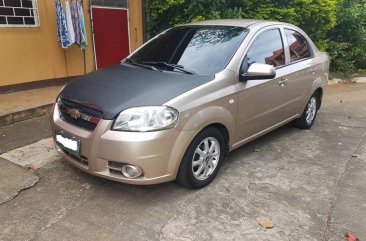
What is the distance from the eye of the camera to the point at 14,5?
21.3 feet

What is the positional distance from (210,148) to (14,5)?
491 centimetres

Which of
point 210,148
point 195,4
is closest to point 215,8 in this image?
point 195,4

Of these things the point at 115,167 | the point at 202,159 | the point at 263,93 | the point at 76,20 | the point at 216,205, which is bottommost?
the point at 216,205

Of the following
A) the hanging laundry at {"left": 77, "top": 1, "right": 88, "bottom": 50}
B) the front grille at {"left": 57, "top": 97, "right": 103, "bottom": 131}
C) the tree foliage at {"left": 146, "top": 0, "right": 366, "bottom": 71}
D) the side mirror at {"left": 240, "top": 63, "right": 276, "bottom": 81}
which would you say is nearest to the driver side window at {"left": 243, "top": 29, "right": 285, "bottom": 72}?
the side mirror at {"left": 240, "top": 63, "right": 276, "bottom": 81}

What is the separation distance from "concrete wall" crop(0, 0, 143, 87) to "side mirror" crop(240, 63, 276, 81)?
14.8ft

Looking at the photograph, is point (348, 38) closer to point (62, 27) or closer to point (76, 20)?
point (76, 20)

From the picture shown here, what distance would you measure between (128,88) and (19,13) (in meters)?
4.25

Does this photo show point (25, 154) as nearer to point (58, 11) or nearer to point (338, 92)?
point (58, 11)

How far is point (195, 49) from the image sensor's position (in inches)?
163

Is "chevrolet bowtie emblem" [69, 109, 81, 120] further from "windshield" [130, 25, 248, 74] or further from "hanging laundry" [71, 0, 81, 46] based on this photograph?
"hanging laundry" [71, 0, 81, 46]

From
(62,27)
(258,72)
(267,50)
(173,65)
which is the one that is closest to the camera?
(258,72)

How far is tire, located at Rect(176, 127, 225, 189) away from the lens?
3.46 metres

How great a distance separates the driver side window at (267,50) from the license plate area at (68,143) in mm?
1944

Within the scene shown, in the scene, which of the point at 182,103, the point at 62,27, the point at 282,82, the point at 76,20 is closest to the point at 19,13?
the point at 62,27
